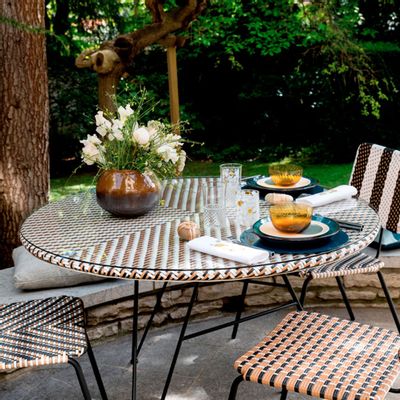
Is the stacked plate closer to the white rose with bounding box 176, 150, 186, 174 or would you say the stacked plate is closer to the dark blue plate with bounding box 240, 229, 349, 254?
the dark blue plate with bounding box 240, 229, 349, 254

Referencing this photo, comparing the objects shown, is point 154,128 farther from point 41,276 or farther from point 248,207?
point 41,276

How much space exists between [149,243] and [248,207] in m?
0.43

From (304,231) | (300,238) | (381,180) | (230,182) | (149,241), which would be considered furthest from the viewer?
(381,180)

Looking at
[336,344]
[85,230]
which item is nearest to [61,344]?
[85,230]

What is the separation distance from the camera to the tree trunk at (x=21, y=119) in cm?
374

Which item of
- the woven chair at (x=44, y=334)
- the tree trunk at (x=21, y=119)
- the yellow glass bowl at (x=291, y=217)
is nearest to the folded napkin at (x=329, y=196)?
the yellow glass bowl at (x=291, y=217)

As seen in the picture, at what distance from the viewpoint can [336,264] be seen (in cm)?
292

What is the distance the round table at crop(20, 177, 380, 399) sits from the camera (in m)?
1.95

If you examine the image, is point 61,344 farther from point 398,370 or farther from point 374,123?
point 374,123

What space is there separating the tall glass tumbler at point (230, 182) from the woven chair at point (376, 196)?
52cm

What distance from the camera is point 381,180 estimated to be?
10.4 feet

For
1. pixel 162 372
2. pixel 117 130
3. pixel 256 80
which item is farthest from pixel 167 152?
pixel 256 80

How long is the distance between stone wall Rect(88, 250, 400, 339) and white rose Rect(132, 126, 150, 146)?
46.3 inches

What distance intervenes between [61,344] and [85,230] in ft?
1.59
